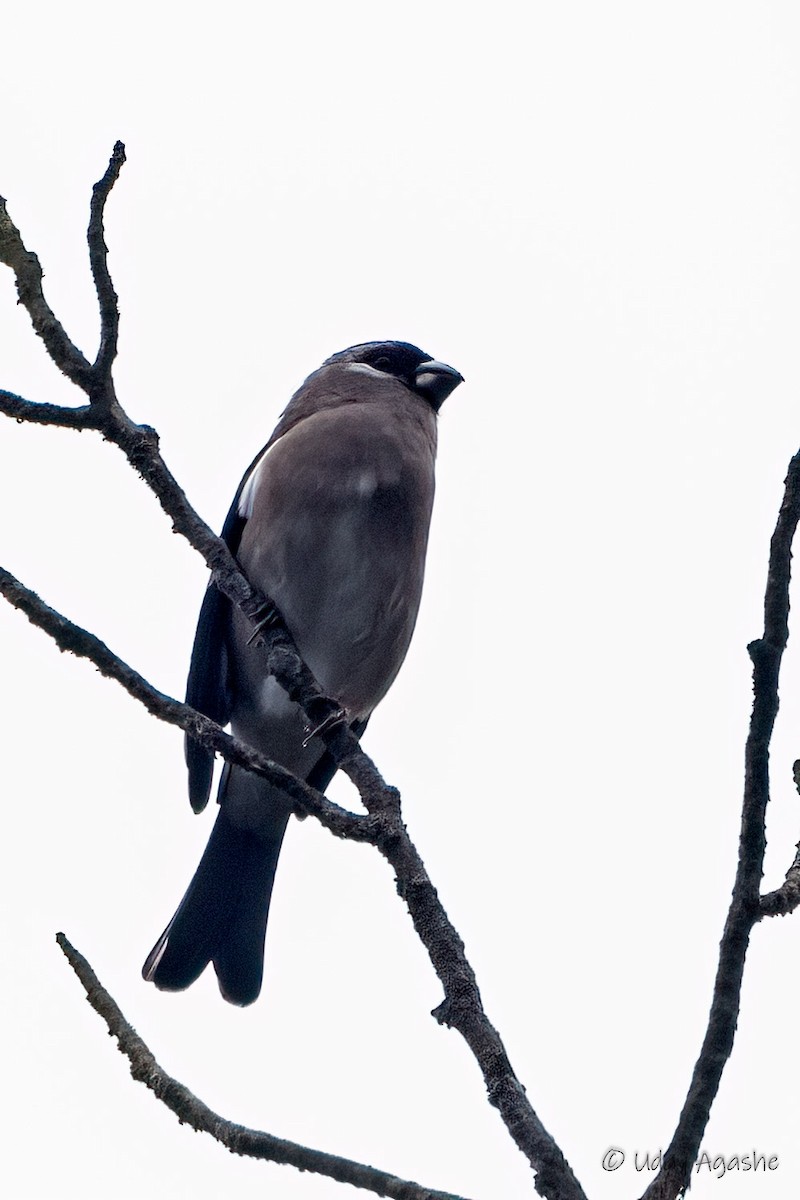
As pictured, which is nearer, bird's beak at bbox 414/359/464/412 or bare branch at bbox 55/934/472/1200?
bare branch at bbox 55/934/472/1200

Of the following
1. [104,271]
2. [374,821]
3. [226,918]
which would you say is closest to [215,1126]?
[374,821]

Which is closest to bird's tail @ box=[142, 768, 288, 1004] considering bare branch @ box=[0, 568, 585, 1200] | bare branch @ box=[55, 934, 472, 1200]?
bare branch @ box=[0, 568, 585, 1200]

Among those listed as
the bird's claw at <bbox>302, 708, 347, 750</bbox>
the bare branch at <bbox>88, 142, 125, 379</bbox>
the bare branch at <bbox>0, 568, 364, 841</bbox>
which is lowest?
the bare branch at <bbox>0, 568, 364, 841</bbox>

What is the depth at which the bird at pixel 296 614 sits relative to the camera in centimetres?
489

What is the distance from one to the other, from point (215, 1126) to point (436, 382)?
3.84 meters

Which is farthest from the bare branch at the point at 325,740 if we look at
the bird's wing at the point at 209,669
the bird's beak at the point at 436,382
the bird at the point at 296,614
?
the bird's beak at the point at 436,382

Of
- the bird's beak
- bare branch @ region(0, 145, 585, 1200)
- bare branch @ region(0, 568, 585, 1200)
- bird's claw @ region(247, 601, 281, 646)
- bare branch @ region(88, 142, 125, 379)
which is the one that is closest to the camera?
bare branch @ region(0, 145, 585, 1200)

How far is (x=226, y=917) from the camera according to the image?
5.13 metres

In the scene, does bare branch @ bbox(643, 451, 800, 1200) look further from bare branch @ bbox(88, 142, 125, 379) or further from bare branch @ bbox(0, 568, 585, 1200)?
bare branch @ bbox(88, 142, 125, 379)

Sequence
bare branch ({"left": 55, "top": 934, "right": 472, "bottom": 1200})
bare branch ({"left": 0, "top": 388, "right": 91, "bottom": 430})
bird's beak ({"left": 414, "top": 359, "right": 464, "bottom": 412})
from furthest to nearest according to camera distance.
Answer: bird's beak ({"left": 414, "top": 359, "right": 464, "bottom": 412})
bare branch ({"left": 0, "top": 388, "right": 91, "bottom": 430})
bare branch ({"left": 55, "top": 934, "right": 472, "bottom": 1200})

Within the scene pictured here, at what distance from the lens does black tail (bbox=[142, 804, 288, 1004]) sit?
4953 mm

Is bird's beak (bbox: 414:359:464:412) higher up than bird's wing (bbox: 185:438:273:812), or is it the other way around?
bird's beak (bbox: 414:359:464:412)

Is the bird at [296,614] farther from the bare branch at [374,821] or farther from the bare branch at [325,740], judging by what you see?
the bare branch at [374,821]

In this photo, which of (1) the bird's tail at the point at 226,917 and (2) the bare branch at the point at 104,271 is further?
(1) the bird's tail at the point at 226,917
